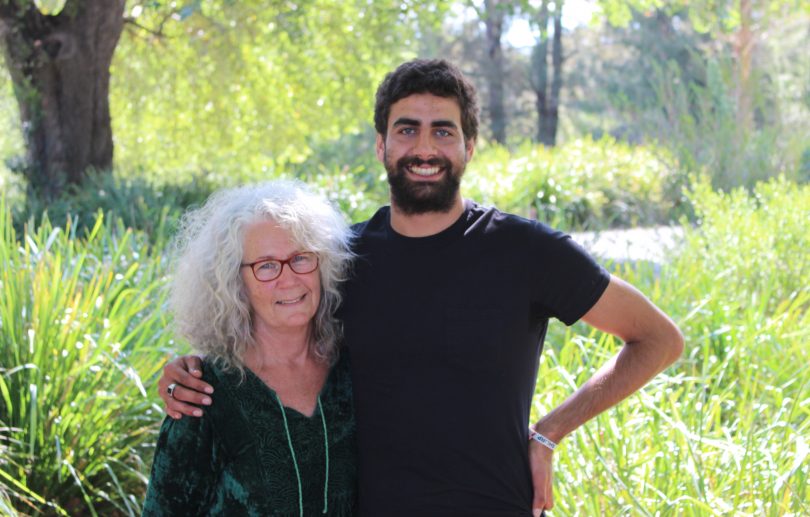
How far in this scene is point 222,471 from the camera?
2.36 metres

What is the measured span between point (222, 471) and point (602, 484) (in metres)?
1.71

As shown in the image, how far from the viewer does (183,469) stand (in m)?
2.32

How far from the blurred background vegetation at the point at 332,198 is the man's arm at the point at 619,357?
61 cm

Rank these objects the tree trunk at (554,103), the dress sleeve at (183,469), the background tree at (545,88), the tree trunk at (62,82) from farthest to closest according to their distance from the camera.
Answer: the background tree at (545,88)
the tree trunk at (554,103)
the tree trunk at (62,82)
the dress sleeve at (183,469)

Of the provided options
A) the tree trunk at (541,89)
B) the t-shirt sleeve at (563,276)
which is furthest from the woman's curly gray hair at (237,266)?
the tree trunk at (541,89)

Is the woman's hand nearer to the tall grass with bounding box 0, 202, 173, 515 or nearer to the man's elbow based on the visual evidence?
the man's elbow

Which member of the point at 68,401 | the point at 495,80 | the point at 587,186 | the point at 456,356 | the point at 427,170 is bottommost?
the point at 587,186

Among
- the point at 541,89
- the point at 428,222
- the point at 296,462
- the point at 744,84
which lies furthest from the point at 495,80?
the point at 296,462

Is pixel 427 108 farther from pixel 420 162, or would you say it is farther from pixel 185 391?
pixel 185 391

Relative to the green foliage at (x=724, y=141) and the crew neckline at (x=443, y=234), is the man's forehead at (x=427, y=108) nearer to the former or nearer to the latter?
the crew neckline at (x=443, y=234)

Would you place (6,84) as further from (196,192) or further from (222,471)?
(222,471)

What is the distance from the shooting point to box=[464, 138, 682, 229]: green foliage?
1277 cm

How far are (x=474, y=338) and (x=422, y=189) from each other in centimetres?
42

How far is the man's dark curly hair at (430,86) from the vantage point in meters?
2.60
